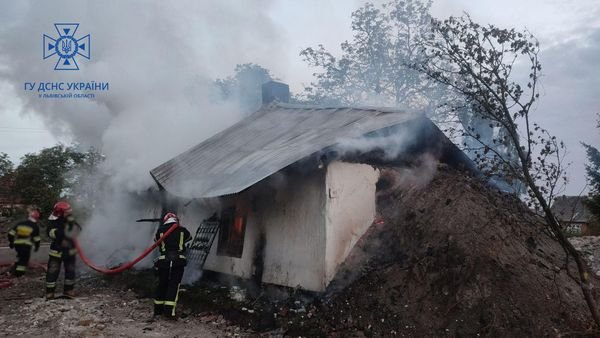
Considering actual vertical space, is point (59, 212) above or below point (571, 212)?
below

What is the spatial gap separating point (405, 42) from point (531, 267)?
19.8 metres

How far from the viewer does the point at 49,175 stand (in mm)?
21031

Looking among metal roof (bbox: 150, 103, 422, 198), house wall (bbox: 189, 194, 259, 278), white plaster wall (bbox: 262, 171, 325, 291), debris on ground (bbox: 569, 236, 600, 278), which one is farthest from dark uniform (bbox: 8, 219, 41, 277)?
debris on ground (bbox: 569, 236, 600, 278)

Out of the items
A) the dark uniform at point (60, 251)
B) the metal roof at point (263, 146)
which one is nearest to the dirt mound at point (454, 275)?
the metal roof at point (263, 146)

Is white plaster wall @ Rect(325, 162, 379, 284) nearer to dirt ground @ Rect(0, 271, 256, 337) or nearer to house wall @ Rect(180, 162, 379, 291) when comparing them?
house wall @ Rect(180, 162, 379, 291)

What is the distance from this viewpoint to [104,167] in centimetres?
1381

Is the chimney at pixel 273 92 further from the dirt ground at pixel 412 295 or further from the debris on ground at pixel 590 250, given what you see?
the debris on ground at pixel 590 250

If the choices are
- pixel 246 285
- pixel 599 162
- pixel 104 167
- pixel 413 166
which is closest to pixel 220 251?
pixel 246 285

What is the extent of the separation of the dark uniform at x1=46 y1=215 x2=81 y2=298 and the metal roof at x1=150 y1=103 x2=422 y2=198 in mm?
2016

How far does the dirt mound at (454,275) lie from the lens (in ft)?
16.8

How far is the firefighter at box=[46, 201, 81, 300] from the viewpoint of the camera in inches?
298

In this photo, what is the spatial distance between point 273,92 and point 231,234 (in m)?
7.80

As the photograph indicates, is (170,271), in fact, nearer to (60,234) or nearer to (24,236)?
(60,234)

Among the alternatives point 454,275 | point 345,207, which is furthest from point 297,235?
point 454,275
